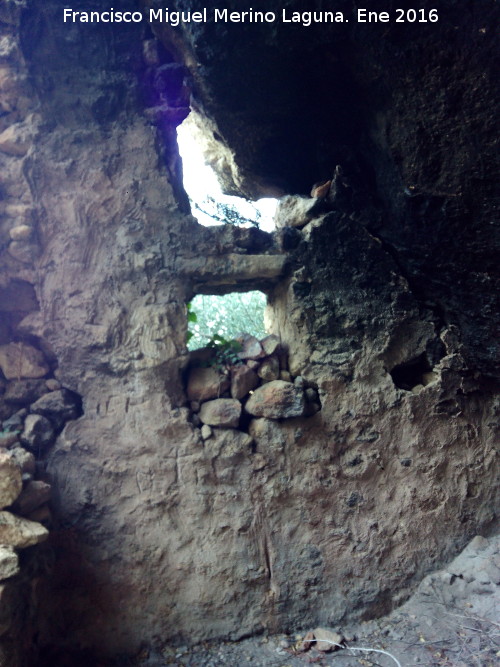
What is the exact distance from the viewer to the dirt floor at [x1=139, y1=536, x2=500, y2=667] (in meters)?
2.51

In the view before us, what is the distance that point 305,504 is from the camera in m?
2.88

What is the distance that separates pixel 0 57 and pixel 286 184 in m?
2.03

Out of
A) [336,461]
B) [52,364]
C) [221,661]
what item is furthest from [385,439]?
[52,364]

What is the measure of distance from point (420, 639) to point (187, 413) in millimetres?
1717

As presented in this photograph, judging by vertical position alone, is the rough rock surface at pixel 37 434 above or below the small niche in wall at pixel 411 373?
below

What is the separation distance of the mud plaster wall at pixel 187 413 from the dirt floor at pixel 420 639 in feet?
0.28

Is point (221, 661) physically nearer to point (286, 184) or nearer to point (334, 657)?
point (334, 657)

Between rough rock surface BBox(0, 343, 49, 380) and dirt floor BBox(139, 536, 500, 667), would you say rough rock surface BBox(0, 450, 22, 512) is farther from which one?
dirt floor BBox(139, 536, 500, 667)

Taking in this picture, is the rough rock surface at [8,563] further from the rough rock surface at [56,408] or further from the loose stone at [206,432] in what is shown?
the loose stone at [206,432]

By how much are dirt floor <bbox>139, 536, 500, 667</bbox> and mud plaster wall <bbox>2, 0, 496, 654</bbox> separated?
0.28 ft

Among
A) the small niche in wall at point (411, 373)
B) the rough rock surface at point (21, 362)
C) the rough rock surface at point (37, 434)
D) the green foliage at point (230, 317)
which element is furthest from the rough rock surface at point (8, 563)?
the green foliage at point (230, 317)

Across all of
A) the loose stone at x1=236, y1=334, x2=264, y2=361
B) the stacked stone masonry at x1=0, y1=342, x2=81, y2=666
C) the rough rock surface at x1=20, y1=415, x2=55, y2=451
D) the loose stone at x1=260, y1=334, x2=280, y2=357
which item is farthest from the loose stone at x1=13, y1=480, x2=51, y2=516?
the loose stone at x1=260, y1=334, x2=280, y2=357

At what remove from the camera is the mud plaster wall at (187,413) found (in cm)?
270

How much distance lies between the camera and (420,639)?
103 inches
